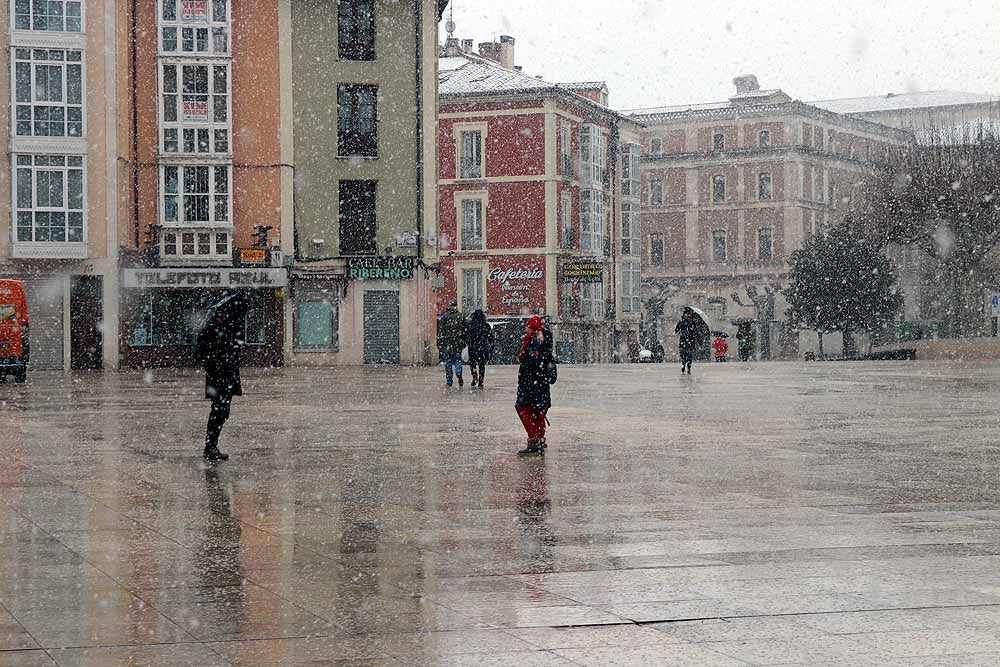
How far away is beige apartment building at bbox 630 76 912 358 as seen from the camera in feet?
291

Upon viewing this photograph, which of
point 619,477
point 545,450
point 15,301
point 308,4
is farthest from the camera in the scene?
point 308,4

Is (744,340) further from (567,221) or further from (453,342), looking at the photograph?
(453,342)

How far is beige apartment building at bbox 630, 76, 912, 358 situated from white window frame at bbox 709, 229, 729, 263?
0.19ft

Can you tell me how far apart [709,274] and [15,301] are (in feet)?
196

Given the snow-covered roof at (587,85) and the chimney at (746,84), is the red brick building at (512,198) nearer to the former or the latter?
the snow-covered roof at (587,85)

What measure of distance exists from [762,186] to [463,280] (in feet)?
101

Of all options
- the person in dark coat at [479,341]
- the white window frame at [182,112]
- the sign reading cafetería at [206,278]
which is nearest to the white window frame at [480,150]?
the sign reading cafetería at [206,278]

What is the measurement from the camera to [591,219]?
6850cm

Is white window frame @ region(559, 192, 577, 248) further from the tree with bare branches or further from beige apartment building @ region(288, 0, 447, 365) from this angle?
beige apartment building @ region(288, 0, 447, 365)

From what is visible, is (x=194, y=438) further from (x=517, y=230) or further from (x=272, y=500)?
(x=517, y=230)

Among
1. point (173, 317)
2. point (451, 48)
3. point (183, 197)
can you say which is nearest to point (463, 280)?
point (451, 48)

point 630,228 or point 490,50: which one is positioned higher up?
point 490,50

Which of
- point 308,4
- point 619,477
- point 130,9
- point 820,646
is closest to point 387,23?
point 308,4

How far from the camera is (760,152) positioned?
292ft
